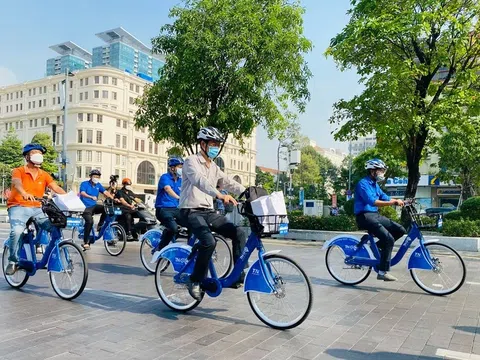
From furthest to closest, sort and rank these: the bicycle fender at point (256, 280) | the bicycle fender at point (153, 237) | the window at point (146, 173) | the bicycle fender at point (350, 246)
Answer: the window at point (146, 173) → the bicycle fender at point (153, 237) → the bicycle fender at point (350, 246) → the bicycle fender at point (256, 280)

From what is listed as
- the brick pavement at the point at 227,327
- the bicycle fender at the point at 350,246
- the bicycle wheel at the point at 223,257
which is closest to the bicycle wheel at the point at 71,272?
the brick pavement at the point at 227,327

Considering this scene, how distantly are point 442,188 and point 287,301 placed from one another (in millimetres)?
47804

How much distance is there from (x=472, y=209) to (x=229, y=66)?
9598 mm

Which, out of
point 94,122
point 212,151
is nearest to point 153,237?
point 212,151

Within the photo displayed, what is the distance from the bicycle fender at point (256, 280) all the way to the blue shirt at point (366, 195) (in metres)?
2.54

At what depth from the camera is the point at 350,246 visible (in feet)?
22.7

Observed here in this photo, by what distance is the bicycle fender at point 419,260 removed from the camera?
6328 millimetres

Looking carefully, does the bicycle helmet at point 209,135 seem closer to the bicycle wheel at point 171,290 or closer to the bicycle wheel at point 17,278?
the bicycle wheel at point 171,290

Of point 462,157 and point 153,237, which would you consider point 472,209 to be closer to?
point 153,237

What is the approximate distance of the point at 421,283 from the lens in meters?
6.58

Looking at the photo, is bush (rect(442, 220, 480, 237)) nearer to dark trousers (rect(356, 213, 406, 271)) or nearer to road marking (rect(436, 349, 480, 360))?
dark trousers (rect(356, 213, 406, 271))

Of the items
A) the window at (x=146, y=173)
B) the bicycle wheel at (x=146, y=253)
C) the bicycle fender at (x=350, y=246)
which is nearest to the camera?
the bicycle fender at (x=350, y=246)

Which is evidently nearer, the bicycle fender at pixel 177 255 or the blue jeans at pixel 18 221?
the bicycle fender at pixel 177 255

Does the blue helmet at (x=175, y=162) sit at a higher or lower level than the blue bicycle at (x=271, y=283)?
higher
